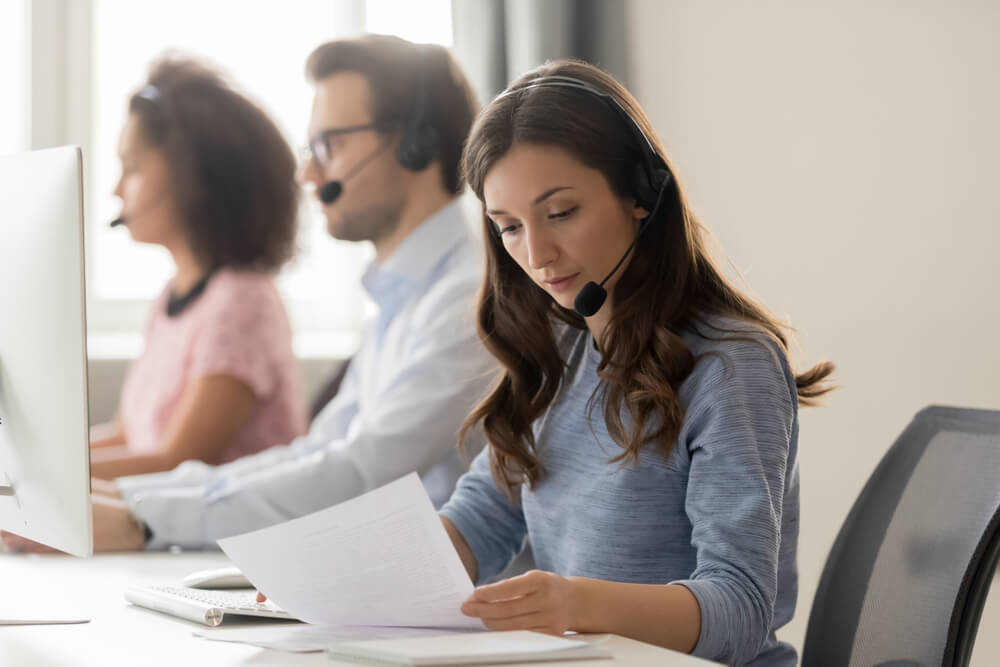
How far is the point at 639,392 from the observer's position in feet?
3.30

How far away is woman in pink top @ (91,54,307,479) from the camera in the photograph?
2.03 metres

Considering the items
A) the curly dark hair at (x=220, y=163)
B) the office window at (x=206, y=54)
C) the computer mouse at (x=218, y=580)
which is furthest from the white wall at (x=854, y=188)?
the office window at (x=206, y=54)

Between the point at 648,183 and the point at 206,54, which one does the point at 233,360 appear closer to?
the point at 648,183

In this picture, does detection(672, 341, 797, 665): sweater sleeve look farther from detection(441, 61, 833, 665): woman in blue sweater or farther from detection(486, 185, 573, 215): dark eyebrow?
detection(486, 185, 573, 215): dark eyebrow

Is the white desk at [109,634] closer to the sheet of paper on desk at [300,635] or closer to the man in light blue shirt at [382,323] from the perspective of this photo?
the sheet of paper on desk at [300,635]

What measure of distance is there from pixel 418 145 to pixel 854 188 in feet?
2.25

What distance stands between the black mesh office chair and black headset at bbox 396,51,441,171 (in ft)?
2.72

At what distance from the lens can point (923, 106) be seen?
1583 mm

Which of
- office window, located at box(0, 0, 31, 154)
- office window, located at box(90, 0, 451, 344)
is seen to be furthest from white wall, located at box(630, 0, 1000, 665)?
office window, located at box(0, 0, 31, 154)

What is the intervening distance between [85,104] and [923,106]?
7.41ft

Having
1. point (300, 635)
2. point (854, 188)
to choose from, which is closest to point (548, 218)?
point (300, 635)

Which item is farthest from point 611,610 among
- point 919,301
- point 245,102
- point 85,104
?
point 85,104

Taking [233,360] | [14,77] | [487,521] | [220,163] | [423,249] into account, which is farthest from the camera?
[14,77]

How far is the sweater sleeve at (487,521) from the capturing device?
1.19 m
